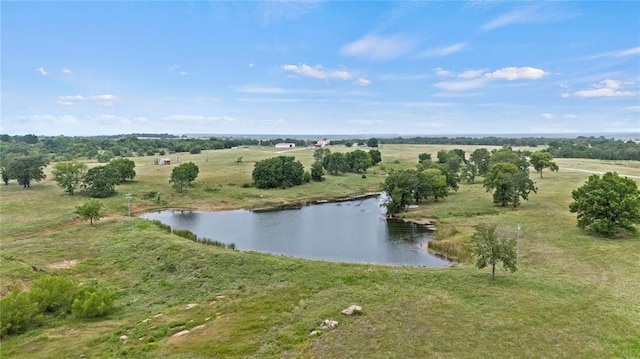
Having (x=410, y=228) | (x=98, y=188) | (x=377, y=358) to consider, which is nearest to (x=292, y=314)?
(x=377, y=358)

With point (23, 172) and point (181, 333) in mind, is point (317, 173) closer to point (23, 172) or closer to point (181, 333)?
point (23, 172)

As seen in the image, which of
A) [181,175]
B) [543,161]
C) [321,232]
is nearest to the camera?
[321,232]

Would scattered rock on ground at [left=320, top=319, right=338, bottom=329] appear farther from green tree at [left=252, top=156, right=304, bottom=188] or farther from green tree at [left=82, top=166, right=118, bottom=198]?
green tree at [left=252, top=156, right=304, bottom=188]

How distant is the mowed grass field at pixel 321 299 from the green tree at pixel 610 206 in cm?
167

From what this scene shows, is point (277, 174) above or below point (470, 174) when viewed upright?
above

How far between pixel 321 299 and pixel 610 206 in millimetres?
33765

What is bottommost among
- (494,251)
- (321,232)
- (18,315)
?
(321,232)

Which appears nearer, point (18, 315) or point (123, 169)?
point (18, 315)

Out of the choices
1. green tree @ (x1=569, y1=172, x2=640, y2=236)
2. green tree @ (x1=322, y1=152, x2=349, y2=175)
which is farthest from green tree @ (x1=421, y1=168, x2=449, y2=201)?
green tree @ (x1=322, y1=152, x2=349, y2=175)

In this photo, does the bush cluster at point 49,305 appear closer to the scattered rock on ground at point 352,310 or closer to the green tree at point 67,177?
the scattered rock on ground at point 352,310

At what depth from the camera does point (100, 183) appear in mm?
70000

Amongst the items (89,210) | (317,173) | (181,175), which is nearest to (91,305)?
(89,210)

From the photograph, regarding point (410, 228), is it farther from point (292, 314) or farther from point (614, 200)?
point (292, 314)

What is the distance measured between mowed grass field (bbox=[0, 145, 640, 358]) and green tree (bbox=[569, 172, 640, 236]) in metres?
1.67
